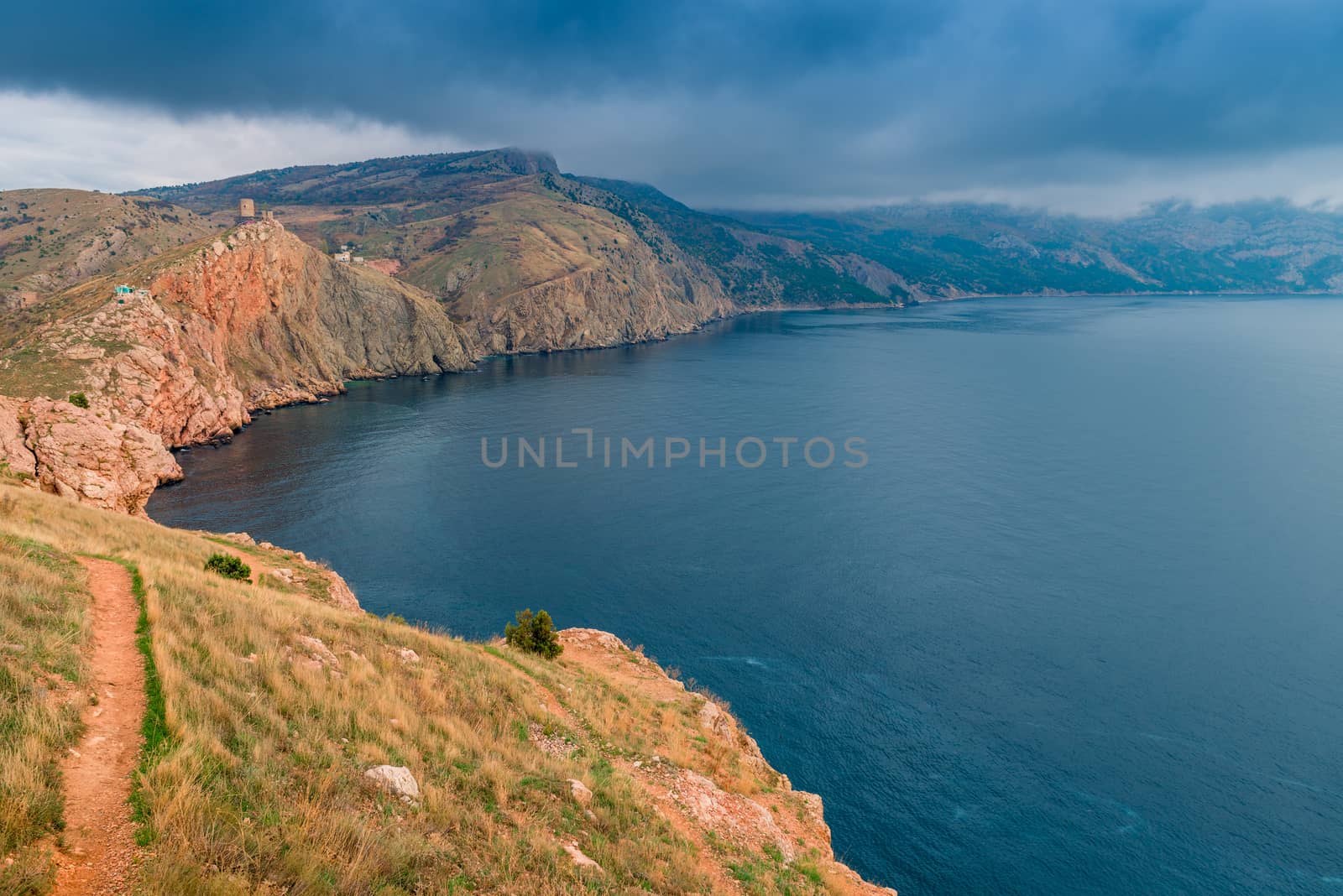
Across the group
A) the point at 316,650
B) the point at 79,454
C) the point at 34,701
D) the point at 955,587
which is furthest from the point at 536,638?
the point at 79,454

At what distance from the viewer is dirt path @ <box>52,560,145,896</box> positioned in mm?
7633

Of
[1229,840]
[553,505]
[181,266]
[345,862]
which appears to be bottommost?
[1229,840]

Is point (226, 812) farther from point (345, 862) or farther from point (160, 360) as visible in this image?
point (160, 360)

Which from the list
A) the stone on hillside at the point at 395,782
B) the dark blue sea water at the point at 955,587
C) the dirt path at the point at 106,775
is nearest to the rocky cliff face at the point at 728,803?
the stone on hillside at the point at 395,782

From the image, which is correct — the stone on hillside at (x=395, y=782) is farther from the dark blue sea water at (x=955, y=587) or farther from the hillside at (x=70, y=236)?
the hillside at (x=70, y=236)

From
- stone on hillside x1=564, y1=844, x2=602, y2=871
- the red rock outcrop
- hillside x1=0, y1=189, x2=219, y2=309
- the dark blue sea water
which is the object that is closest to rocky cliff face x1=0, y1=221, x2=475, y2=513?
the red rock outcrop

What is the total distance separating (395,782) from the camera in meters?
11.8

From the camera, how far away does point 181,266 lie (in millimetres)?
99875

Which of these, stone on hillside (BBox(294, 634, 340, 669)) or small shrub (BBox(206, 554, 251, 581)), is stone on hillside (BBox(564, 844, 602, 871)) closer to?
stone on hillside (BBox(294, 634, 340, 669))

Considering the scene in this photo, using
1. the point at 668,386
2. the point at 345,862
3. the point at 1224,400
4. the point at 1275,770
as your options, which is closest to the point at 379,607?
the point at 345,862

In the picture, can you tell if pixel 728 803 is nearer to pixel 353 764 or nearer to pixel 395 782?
pixel 395 782

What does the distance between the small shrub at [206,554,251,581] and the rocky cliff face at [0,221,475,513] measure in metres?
35.9

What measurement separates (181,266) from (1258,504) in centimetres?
13848

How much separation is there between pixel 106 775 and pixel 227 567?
21247 millimetres
